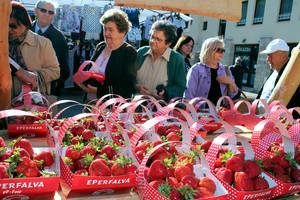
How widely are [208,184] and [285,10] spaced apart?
15165 mm

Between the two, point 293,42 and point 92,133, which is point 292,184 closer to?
point 92,133

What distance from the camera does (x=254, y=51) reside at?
15.8 m

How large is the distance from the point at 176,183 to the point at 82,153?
17.8 inches

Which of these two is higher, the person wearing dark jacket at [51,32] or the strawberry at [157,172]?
the person wearing dark jacket at [51,32]

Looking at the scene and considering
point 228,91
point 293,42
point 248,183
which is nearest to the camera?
point 248,183

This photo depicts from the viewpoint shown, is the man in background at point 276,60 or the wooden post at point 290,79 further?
the man in background at point 276,60

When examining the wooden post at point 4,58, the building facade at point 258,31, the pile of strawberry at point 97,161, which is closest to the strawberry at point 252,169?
the pile of strawberry at point 97,161

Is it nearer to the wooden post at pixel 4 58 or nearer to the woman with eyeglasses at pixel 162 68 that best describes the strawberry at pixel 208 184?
the wooden post at pixel 4 58

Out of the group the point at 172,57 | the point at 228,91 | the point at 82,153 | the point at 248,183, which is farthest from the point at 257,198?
the point at 228,91

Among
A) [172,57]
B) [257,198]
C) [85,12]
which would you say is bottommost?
[257,198]

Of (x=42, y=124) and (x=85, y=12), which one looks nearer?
(x=42, y=124)

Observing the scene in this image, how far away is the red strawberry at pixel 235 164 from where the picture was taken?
123 cm

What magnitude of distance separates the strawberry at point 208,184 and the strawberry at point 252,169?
19cm

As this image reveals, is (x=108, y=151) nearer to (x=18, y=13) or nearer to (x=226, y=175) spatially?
(x=226, y=175)
